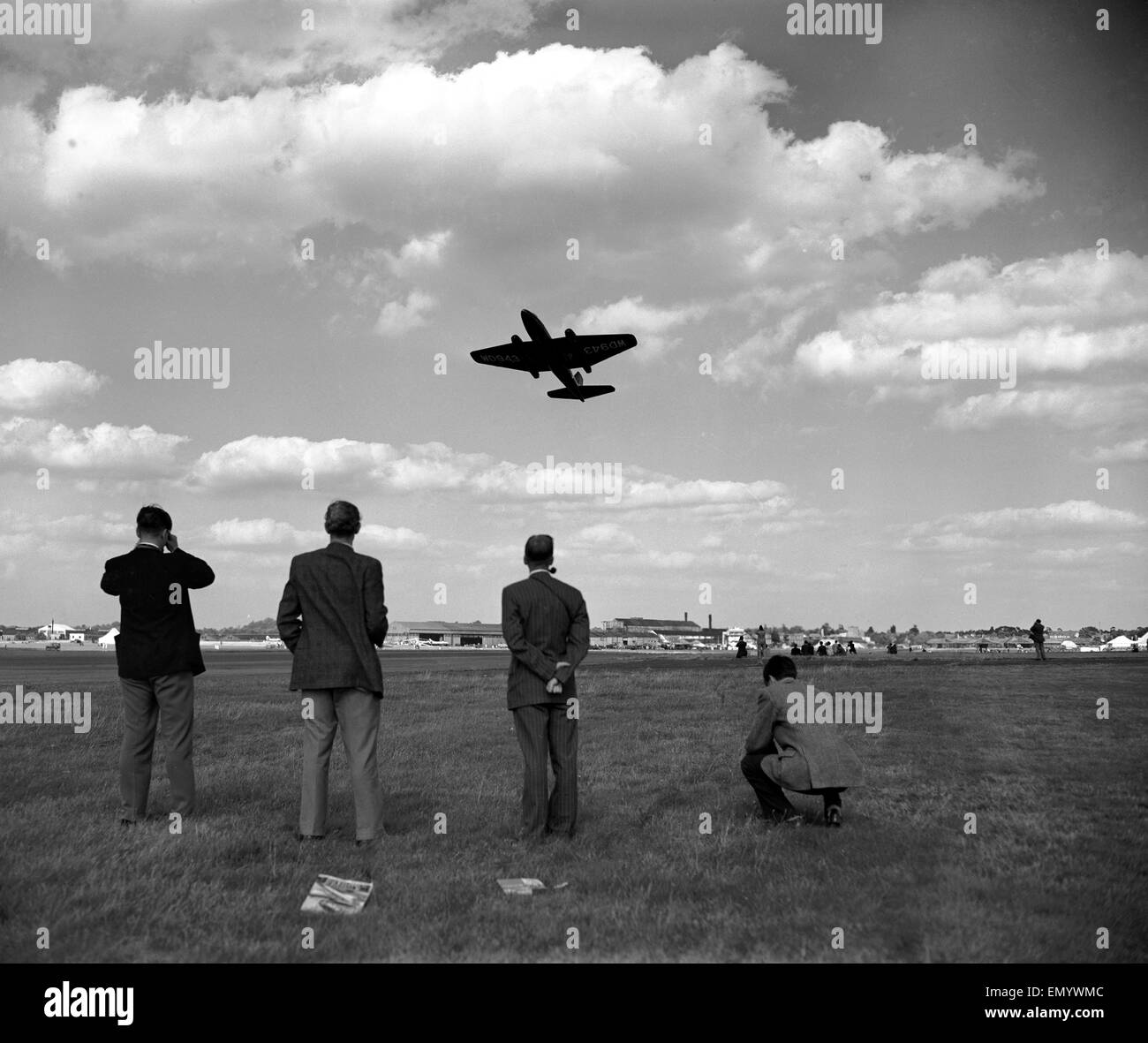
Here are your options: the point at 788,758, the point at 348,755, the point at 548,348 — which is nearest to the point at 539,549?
the point at 348,755

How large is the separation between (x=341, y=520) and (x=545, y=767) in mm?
2373

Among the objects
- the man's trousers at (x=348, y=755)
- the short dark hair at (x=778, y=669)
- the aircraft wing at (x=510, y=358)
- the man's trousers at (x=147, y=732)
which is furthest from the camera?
the aircraft wing at (x=510, y=358)

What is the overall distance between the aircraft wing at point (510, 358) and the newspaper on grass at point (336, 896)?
25.7 meters

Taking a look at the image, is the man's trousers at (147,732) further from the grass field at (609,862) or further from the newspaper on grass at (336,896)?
the newspaper on grass at (336,896)

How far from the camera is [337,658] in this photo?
670cm

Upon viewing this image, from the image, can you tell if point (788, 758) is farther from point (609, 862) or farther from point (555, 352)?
point (555, 352)

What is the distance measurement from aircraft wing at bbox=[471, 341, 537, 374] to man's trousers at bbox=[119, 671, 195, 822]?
23711 mm

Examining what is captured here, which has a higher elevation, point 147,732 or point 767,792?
point 147,732

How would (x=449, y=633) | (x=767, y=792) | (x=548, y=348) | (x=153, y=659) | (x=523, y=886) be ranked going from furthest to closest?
(x=449, y=633) → (x=548, y=348) → (x=767, y=792) → (x=153, y=659) → (x=523, y=886)

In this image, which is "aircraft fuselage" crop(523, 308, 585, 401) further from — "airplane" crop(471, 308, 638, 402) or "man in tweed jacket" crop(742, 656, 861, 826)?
"man in tweed jacket" crop(742, 656, 861, 826)

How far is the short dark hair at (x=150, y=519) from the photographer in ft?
24.2

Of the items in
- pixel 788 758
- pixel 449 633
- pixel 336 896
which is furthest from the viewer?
pixel 449 633

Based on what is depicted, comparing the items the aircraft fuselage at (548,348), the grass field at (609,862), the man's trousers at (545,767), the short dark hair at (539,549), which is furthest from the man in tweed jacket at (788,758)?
the aircraft fuselage at (548,348)
